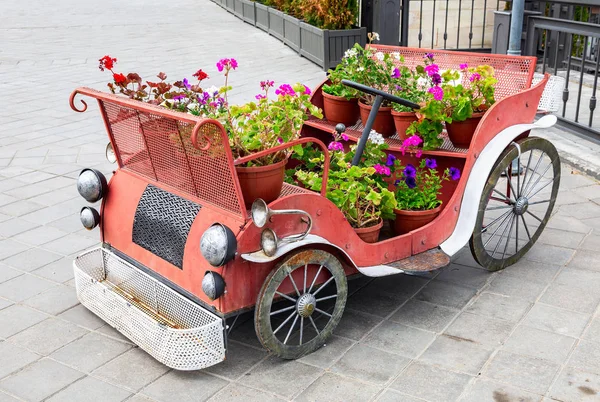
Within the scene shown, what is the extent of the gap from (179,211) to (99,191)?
654 mm

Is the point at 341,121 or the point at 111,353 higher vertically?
the point at 341,121

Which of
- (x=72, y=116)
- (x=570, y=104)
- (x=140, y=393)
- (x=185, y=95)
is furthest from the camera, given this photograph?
(x=72, y=116)

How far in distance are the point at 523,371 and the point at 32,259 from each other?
3.28 metres

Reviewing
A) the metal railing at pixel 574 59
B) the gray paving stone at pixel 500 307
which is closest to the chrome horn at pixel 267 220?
the gray paving stone at pixel 500 307

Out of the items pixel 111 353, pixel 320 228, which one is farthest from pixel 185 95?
pixel 111 353

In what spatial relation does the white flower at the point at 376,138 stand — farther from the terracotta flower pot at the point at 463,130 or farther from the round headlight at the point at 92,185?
the round headlight at the point at 92,185

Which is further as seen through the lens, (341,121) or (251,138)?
(341,121)

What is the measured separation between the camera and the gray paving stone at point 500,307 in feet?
12.9

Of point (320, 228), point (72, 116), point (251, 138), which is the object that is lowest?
point (72, 116)

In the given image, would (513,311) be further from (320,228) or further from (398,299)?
(320,228)

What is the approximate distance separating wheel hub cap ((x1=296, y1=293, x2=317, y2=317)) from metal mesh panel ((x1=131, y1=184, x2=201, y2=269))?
0.63m

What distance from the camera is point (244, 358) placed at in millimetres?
3570

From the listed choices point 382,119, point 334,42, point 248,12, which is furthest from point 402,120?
point 248,12

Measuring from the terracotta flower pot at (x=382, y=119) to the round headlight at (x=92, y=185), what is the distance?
1.62 meters
